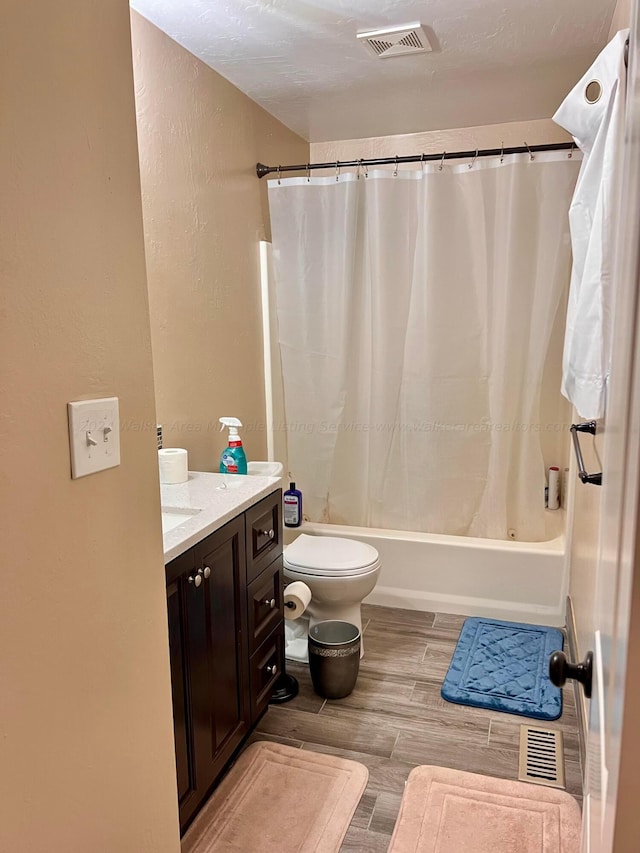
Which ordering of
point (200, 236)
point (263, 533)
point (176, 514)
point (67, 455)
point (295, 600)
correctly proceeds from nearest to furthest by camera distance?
point (67, 455) < point (176, 514) < point (263, 533) < point (295, 600) < point (200, 236)

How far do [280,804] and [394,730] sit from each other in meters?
0.49

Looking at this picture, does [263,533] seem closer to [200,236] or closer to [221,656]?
[221,656]

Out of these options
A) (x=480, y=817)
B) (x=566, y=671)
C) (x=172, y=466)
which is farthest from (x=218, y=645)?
(x=566, y=671)

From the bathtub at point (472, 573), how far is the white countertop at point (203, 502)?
1.08m

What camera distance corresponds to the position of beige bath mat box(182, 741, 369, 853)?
5.42 ft

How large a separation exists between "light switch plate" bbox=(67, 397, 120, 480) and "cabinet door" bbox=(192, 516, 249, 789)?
2.07 feet

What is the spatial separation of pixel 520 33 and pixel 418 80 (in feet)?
1.57

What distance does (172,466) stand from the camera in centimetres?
205

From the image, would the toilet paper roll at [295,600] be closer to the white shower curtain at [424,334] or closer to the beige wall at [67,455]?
the white shower curtain at [424,334]

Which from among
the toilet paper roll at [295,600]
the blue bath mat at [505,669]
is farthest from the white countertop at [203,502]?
the blue bath mat at [505,669]

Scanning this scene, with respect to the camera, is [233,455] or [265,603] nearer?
[265,603]

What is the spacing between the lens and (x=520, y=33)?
2100 millimetres

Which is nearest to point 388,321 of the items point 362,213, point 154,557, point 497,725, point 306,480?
point 362,213

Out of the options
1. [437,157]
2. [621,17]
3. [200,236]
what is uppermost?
[621,17]
